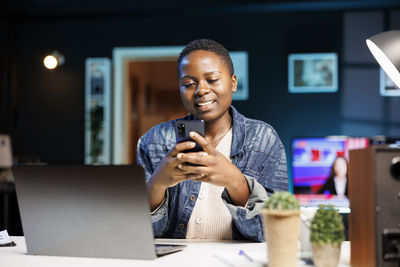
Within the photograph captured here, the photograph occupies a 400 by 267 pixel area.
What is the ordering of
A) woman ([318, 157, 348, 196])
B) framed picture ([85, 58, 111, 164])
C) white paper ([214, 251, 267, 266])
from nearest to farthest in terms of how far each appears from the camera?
white paper ([214, 251, 267, 266]), woman ([318, 157, 348, 196]), framed picture ([85, 58, 111, 164])

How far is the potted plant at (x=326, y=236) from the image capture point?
2.86 ft

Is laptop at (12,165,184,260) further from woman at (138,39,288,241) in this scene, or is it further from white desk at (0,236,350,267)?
woman at (138,39,288,241)

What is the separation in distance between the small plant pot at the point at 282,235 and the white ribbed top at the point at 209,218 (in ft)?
1.75

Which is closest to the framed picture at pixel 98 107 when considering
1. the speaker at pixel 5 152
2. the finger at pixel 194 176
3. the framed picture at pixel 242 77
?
the speaker at pixel 5 152

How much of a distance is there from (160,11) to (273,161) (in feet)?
12.1

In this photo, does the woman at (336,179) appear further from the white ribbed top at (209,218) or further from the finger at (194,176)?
the finger at (194,176)

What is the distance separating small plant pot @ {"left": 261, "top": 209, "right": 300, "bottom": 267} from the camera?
840 millimetres

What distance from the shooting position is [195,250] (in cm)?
112

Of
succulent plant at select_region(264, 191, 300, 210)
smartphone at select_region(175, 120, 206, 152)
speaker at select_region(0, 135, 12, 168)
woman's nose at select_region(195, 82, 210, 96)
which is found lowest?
speaker at select_region(0, 135, 12, 168)

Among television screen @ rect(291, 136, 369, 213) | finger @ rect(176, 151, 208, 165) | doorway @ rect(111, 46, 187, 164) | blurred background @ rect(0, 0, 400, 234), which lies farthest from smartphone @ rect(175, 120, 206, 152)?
doorway @ rect(111, 46, 187, 164)

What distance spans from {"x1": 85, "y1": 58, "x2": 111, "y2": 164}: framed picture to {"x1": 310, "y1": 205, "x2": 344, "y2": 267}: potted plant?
4294mm

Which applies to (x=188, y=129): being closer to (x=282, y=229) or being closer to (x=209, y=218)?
(x=282, y=229)

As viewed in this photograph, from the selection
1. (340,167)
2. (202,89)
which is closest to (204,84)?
(202,89)

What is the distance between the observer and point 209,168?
1.07 meters
